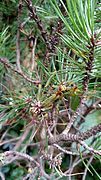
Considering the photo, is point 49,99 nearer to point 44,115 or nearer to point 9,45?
point 44,115

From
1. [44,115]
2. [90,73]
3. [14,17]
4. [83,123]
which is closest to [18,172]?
[83,123]

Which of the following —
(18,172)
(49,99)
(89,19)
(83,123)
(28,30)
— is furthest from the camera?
(18,172)

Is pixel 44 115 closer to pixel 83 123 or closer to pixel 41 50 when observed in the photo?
pixel 41 50

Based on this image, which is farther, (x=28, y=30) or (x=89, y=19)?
(x=28, y=30)

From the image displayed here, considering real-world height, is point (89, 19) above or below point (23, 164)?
above

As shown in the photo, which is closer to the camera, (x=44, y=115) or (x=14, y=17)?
(x=44, y=115)

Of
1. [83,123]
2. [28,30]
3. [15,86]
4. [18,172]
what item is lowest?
[18,172]

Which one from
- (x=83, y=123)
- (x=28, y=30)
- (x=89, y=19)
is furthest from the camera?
(x=83, y=123)

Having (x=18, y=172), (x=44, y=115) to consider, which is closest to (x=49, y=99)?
(x=44, y=115)

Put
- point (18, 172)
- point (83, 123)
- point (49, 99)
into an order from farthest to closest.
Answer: point (18, 172)
point (83, 123)
point (49, 99)
